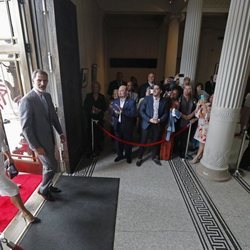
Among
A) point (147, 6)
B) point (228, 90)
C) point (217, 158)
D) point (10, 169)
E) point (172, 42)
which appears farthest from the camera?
point (172, 42)

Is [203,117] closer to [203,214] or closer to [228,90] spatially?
[228,90]

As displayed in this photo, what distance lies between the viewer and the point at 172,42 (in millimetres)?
7223

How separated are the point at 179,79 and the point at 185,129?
1779 millimetres

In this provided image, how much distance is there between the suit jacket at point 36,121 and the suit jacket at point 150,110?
63.1 inches

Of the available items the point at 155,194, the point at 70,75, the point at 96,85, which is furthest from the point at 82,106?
the point at 155,194

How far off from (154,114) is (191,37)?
2.53m

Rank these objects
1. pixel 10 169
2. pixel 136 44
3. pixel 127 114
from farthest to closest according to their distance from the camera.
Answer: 1. pixel 136 44
2. pixel 127 114
3. pixel 10 169

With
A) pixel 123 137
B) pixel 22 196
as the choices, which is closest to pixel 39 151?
pixel 22 196

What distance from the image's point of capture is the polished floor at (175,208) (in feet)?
6.93

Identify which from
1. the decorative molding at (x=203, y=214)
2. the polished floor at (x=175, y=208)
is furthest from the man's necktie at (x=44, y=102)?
the decorative molding at (x=203, y=214)

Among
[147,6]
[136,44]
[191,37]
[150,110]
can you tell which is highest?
[147,6]

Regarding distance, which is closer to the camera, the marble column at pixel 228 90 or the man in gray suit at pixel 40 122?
the man in gray suit at pixel 40 122

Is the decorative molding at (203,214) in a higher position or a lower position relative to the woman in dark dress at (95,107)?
lower

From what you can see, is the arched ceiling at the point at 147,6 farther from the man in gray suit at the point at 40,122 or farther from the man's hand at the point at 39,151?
the man's hand at the point at 39,151
